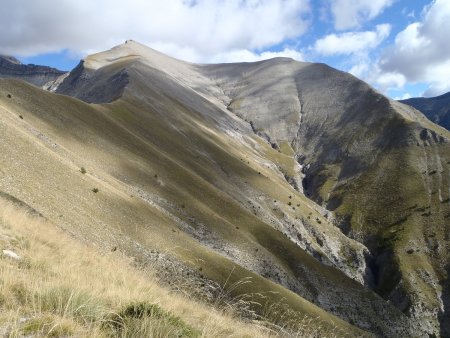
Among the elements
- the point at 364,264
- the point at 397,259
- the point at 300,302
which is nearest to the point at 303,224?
the point at 364,264

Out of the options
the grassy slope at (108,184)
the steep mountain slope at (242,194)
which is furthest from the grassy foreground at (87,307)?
the grassy slope at (108,184)

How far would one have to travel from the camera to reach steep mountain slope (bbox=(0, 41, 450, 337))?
38625mm

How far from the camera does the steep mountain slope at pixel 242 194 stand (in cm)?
3862

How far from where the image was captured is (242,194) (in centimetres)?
8231

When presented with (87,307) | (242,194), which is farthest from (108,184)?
(87,307)

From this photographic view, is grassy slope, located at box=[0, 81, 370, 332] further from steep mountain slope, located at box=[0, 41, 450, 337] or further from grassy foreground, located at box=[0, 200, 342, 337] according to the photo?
grassy foreground, located at box=[0, 200, 342, 337]

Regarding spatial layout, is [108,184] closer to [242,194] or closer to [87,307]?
[242,194]

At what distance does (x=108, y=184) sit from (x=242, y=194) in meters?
40.0

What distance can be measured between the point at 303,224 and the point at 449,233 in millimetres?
37908

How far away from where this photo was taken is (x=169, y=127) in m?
93.8

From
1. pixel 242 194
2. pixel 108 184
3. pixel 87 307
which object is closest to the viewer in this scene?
pixel 87 307

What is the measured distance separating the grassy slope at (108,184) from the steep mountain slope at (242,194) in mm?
203

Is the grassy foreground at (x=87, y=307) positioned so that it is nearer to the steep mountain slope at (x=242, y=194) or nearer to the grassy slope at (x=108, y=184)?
the steep mountain slope at (x=242, y=194)

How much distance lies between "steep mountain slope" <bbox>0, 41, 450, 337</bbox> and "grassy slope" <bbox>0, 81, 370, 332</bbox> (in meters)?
0.20
